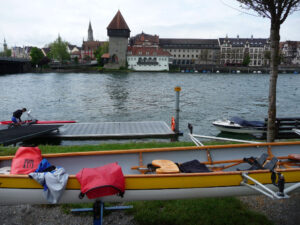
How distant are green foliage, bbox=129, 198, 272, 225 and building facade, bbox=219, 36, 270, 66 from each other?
13808cm

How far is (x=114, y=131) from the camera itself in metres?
15.8

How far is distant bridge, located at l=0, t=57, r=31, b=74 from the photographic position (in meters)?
90.2

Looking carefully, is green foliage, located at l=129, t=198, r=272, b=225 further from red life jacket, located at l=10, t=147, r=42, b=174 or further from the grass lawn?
red life jacket, located at l=10, t=147, r=42, b=174

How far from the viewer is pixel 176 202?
5922 millimetres

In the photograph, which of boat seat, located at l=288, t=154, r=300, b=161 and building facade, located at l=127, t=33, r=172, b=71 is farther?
building facade, located at l=127, t=33, r=172, b=71

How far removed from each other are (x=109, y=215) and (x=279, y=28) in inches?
262

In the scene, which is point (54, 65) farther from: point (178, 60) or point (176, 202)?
point (176, 202)

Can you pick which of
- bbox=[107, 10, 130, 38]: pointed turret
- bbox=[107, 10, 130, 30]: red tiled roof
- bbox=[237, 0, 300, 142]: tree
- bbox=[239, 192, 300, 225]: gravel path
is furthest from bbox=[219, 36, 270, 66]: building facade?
bbox=[239, 192, 300, 225]: gravel path

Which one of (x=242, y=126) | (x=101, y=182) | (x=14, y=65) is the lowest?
(x=242, y=126)

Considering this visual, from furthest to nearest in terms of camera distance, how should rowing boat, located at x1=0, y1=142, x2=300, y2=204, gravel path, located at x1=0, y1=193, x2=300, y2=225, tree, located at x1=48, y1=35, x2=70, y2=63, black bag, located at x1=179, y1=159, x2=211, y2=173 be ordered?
A: tree, located at x1=48, y1=35, x2=70, y2=63
black bag, located at x1=179, y1=159, x2=211, y2=173
gravel path, located at x1=0, y1=193, x2=300, y2=225
rowing boat, located at x1=0, y1=142, x2=300, y2=204

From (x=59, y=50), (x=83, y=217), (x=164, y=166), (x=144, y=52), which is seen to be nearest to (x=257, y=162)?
(x=164, y=166)

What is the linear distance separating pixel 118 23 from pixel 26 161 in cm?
10464

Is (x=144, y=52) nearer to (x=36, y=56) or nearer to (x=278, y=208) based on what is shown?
(x=36, y=56)

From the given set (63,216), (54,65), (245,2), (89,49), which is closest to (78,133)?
(63,216)
